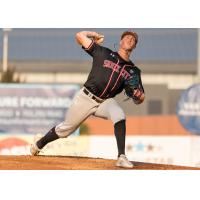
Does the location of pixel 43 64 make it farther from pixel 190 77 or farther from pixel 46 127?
pixel 190 77

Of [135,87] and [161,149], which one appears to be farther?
[161,149]

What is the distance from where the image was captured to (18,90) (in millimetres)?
17109

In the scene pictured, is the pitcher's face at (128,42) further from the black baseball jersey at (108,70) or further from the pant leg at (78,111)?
the pant leg at (78,111)

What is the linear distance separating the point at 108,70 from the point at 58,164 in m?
1.22

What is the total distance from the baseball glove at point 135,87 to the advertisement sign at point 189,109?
10970mm

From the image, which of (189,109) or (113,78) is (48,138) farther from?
(189,109)

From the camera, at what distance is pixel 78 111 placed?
262 inches

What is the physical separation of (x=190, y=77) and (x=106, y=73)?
11.8 m

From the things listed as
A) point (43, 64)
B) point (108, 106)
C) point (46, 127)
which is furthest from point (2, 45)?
point (108, 106)

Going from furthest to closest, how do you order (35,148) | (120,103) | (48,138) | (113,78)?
(120,103) → (35,148) → (48,138) → (113,78)

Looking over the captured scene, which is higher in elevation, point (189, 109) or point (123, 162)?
point (189, 109)

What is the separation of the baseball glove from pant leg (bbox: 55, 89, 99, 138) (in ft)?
1.31

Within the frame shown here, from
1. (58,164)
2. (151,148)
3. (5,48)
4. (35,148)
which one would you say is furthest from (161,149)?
(58,164)

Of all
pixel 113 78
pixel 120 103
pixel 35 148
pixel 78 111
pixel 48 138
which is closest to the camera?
pixel 113 78
